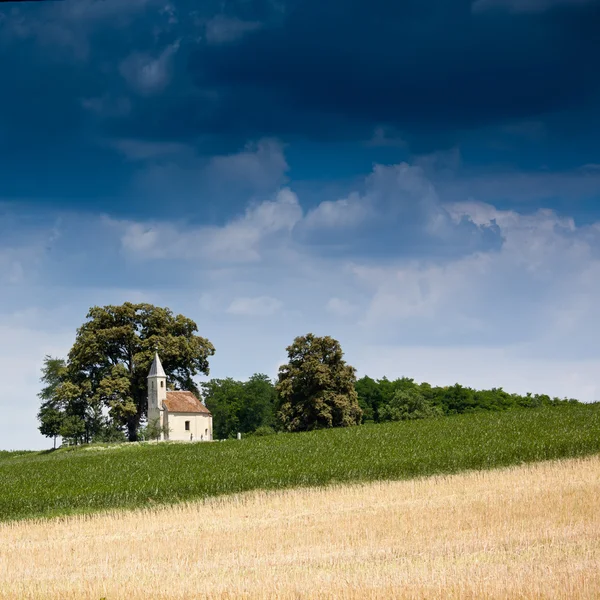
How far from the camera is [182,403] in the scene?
71.6 metres

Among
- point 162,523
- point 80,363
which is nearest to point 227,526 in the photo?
point 162,523

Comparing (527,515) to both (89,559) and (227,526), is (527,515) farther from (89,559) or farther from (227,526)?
(89,559)

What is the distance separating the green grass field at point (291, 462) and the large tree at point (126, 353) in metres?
24.8

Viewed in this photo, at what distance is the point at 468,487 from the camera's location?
23922 millimetres

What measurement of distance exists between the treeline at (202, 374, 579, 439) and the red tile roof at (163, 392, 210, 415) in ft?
78.5

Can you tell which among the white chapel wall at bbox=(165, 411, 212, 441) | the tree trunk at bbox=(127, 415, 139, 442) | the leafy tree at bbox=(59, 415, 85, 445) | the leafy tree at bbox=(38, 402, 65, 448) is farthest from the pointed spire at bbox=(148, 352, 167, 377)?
the leafy tree at bbox=(38, 402, 65, 448)

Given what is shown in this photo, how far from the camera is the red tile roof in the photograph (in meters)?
70.1

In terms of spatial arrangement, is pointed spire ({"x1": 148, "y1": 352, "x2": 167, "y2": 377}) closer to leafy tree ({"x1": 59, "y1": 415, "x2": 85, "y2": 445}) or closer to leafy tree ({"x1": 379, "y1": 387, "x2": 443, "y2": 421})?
leafy tree ({"x1": 59, "y1": 415, "x2": 85, "y2": 445})

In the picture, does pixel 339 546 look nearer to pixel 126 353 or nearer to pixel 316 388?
pixel 316 388

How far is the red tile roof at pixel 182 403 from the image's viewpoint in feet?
230

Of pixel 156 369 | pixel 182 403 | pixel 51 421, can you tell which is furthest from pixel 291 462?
pixel 51 421

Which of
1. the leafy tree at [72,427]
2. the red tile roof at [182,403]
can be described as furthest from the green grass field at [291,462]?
the leafy tree at [72,427]

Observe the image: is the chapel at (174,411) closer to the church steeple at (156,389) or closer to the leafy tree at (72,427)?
the church steeple at (156,389)

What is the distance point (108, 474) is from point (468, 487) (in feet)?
53.6
